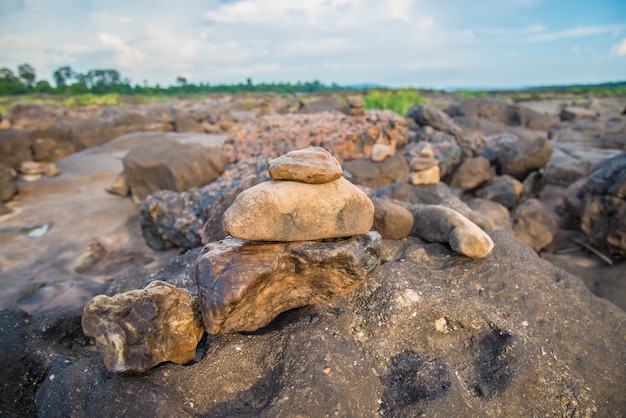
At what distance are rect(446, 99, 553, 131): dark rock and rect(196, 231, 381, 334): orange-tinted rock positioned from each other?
15.7 meters

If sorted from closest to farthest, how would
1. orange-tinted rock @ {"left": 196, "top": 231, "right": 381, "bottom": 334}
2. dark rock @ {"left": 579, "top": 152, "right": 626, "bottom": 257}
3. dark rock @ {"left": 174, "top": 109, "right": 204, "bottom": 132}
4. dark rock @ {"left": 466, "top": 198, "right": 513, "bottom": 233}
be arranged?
1. orange-tinted rock @ {"left": 196, "top": 231, "right": 381, "bottom": 334}
2. dark rock @ {"left": 579, "top": 152, "right": 626, "bottom": 257}
3. dark rock @ {"left": 466, "top": 198, "right": 513, "bottom": 233}
4. dark rock @ {"left": 174, "top": 109, "right": 204, "bottom": 132}

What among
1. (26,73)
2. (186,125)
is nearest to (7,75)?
(26,73)

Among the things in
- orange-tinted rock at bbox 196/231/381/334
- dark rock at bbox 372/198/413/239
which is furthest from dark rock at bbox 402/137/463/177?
orange-tinted rock at bbox 196/231/381/334

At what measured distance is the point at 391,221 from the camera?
3.75m

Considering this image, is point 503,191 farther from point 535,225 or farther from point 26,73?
point 26,73

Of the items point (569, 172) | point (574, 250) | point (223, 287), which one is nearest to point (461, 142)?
A: point (569, 172)

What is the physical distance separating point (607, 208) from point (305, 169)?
5.85 m

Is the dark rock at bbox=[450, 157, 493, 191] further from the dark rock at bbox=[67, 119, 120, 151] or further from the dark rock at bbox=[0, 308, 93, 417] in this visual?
the dark rock at bbox=[67, 119, 120, 151]

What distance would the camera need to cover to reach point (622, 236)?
560 centimetres

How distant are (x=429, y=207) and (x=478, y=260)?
0.74 metres

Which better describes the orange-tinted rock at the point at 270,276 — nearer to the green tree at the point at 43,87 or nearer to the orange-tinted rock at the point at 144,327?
the orange-tinted rock at the point at 144,327

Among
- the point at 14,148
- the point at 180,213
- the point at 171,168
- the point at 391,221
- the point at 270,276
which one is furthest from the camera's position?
the point at 14,148

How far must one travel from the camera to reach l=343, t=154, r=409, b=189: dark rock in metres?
7.05

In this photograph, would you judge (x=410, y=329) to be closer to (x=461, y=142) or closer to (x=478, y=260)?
(x=478, y=260)
